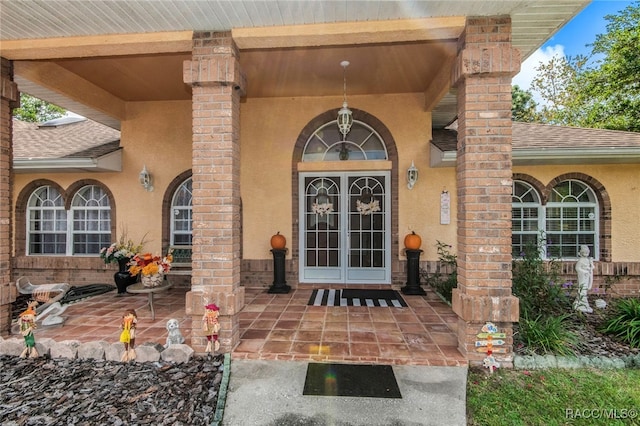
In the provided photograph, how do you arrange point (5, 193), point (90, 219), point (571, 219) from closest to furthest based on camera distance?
point (5, 193)
point (571, 219)
point (90, 219)

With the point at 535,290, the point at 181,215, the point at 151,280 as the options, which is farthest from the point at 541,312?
the point at 181,215

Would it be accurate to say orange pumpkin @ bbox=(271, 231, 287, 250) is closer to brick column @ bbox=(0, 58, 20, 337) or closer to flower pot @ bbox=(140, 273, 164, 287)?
flower pot @ bbox=(140, 273, 164, 287)

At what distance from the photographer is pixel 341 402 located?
2629 millimetres

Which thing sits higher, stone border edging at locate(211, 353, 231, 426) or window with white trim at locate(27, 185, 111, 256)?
window with white trim at locate(27, 185, 111, 256)

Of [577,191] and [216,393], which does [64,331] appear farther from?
[577,191]

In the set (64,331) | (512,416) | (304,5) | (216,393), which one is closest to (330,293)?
(216,393)

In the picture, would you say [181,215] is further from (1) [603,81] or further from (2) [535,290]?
(1) [603,81]

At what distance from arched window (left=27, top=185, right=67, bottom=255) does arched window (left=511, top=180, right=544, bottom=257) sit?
9.75 metres

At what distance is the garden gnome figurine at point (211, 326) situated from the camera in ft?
10.4

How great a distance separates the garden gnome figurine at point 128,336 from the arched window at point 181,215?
3.51 meters

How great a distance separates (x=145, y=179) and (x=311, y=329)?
483 centimetres

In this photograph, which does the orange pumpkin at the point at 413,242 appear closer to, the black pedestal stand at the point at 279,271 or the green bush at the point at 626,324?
the black pedestal stand at the point at 279,271

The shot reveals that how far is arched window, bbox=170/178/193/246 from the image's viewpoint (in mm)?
6660

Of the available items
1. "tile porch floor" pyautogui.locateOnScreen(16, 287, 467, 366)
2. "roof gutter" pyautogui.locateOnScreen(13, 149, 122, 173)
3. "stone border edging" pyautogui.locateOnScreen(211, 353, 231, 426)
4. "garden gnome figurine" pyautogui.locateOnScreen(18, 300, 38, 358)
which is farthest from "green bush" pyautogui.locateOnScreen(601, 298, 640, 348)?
"roof gutter" pyautogui.locateOnScreen(13, 149, 122, 173)
